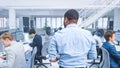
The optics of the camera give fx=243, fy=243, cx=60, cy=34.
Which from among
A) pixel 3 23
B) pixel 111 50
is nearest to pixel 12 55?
pixel 111 50

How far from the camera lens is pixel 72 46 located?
231 cm

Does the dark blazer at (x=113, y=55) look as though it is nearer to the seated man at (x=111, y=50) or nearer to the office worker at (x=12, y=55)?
the seated man at (x=111, y=50)

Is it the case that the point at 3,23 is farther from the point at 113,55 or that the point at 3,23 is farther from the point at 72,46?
the point at 72,46

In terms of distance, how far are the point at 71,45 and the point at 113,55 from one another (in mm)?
1863

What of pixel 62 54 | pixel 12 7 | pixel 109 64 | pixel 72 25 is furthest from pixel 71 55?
pixel 12 7

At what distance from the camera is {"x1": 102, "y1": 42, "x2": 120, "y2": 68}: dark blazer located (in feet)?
13.0

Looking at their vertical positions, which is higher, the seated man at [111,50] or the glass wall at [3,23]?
the glass wall at [3,23]

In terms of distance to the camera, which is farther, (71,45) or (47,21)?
(47,21)

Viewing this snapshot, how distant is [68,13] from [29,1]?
37.4 ft

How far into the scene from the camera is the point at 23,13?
55.4ft

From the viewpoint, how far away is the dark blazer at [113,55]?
3.96 meters

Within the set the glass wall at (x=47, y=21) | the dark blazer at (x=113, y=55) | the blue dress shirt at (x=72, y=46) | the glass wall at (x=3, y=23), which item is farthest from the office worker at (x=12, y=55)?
the glass wall at (x=47, y=21)

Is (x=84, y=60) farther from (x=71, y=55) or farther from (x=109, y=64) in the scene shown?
(x=109, y=64)

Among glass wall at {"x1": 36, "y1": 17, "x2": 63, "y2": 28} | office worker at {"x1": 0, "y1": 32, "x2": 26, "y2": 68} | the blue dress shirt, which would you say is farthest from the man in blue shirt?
glass wall at {"x1": 36, "y1": 17, "x2": 63, "y2": 28}
